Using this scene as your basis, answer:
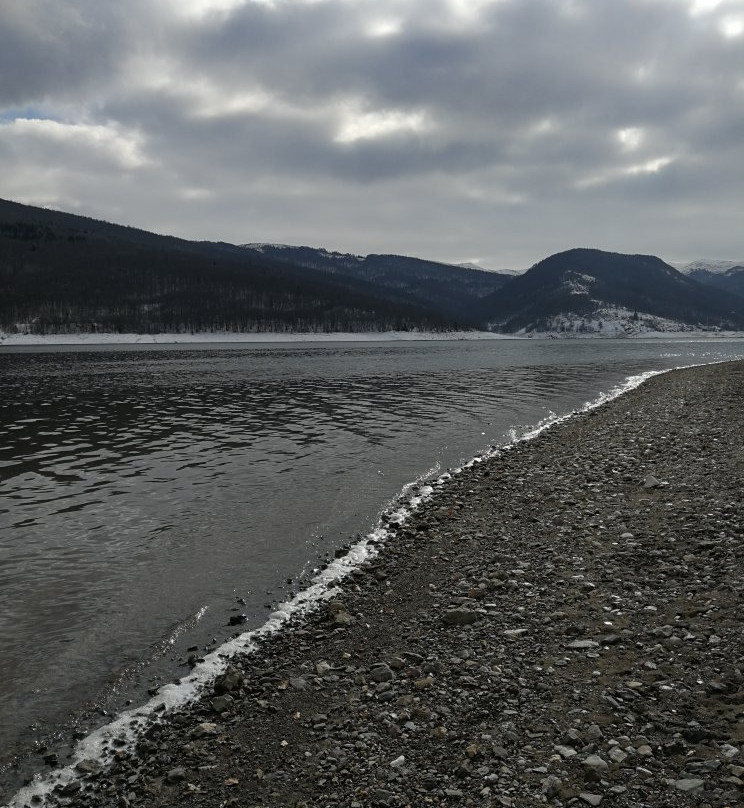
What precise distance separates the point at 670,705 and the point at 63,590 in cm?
1164

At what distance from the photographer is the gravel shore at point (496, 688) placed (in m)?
5.56

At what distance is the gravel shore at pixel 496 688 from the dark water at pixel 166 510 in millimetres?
2019

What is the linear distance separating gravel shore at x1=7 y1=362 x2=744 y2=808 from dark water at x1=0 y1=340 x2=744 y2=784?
6.62ft

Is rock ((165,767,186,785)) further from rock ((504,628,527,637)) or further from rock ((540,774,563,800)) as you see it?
rock ((504,628,527,637))

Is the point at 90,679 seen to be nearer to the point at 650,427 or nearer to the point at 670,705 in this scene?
the point at 670,705

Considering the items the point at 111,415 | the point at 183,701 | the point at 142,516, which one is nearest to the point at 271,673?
the point at 183,701

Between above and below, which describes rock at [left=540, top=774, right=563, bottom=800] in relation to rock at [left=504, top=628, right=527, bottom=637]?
above

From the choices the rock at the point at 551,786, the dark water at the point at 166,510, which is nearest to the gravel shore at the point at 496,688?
the rock at the point at 551,786

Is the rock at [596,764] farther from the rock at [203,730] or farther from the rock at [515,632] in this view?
the rock at [203,730]

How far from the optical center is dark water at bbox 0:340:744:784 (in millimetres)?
9219

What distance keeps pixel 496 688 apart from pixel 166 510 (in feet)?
41.7

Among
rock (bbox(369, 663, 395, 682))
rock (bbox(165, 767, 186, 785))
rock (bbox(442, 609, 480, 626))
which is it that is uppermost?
rock (bbox(442, 609, 480, 626))

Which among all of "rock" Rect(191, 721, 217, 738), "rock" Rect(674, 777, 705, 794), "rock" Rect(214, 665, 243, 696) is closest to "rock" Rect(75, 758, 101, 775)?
"rock" Rect(191, 721, 217, 738)

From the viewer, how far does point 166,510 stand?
1675cm
